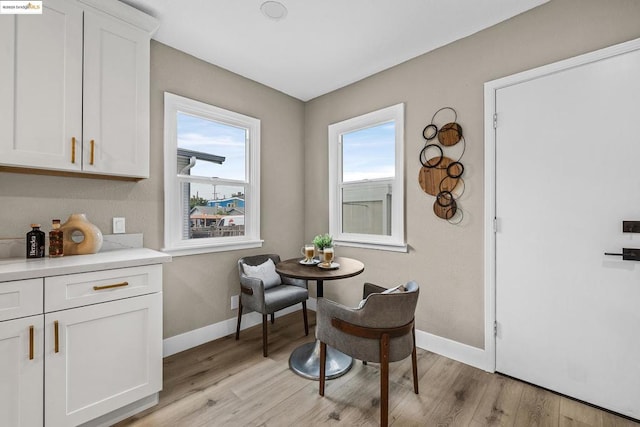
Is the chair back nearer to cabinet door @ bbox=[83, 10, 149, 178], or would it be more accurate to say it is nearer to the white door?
the white door

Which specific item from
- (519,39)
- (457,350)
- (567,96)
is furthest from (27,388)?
(519,39)

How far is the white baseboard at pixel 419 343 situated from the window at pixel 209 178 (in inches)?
29.4

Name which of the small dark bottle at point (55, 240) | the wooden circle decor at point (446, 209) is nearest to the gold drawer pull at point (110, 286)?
the small dark bottle at point (55, 240)

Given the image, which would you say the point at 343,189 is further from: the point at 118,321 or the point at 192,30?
the point at 118,321

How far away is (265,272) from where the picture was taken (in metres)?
2.81

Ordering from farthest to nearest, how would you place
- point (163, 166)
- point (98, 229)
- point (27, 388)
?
point (163, 166) < point (98, 229) < point (27, 388)

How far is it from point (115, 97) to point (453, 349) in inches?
126

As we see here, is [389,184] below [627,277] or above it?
above

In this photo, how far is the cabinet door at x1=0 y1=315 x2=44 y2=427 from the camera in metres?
1.33

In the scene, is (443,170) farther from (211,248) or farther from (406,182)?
(211,248)

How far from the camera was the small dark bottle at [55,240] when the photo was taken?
68.9 inches

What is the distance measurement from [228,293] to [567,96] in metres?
3.16

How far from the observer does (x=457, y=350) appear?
2.36 m

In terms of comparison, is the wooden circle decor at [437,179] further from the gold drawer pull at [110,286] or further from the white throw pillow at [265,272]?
the gold drawer pull at [110,286]
